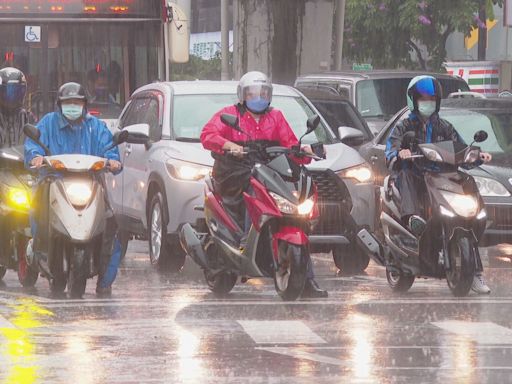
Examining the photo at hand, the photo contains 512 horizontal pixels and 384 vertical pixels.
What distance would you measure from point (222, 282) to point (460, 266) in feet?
6.11

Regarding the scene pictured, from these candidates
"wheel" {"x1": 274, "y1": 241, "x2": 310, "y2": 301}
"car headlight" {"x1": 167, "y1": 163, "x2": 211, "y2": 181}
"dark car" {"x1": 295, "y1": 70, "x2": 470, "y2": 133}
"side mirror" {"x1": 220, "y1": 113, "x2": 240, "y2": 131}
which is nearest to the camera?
"wheel" {"x1": 274, "y1": 241, "x2": 310, "y2": 301}

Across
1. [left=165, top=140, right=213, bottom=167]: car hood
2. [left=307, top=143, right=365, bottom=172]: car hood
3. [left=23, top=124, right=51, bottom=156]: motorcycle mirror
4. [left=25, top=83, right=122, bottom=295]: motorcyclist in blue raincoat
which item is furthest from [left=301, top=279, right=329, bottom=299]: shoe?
[left=165, top=140, right=213, bottom=167]: car hood

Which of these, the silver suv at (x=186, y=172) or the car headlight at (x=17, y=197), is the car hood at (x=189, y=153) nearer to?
the silver suv at (x=186, y=172)

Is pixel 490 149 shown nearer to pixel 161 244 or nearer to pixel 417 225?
pixel 161 244

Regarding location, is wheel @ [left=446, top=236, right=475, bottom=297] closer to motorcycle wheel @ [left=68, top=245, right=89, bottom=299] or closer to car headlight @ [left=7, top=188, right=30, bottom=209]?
motorcycle wheel @ [left=68, top=245, right=89, bottom=299]

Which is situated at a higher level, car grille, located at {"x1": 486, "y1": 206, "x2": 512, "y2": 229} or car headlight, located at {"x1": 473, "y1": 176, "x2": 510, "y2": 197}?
car headlight, located at {"x1": 473, "y1": 176, "x2": 510, "y2": 197}

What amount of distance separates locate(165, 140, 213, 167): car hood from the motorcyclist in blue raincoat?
194 cm

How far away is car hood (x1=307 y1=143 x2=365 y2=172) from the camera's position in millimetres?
15844

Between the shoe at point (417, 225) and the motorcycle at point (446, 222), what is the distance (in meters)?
0.04

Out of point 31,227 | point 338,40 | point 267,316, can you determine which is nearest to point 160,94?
point 31,227

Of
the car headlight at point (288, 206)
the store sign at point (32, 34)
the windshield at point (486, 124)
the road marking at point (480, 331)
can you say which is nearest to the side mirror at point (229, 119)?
the car headlight at point (288, 206)

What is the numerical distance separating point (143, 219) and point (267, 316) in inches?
188

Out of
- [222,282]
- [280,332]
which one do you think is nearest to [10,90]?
[222,282]

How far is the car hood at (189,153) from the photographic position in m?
15.8
